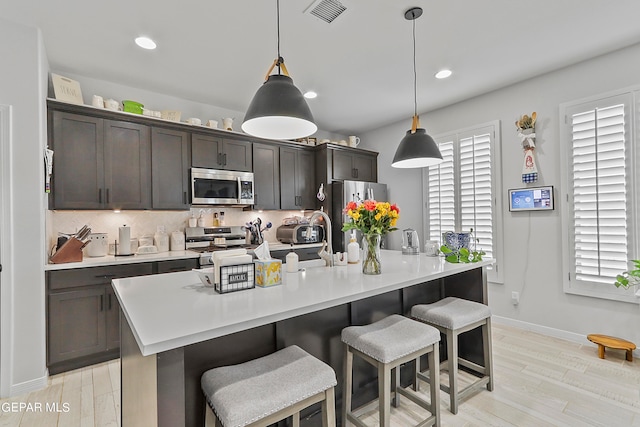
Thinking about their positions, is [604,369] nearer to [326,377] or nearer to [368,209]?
[368,209]

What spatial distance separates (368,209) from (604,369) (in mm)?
2515

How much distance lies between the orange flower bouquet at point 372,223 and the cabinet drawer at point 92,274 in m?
2.24

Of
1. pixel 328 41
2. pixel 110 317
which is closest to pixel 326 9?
pixel 328 41

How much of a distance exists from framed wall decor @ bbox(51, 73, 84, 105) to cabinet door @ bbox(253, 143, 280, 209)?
1.92 meters

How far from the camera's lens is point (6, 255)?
229 cm

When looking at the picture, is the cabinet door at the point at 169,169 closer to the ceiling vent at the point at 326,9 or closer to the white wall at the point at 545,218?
the ceiling vent at the point at 326,9

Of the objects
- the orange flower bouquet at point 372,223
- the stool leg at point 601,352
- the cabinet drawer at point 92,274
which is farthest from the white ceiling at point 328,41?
the stool leg at point 601,352

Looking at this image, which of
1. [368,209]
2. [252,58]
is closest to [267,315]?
[368,209]

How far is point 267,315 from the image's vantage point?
3.89 feet

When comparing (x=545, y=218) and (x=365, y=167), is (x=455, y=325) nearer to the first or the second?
(x=545, y=218)

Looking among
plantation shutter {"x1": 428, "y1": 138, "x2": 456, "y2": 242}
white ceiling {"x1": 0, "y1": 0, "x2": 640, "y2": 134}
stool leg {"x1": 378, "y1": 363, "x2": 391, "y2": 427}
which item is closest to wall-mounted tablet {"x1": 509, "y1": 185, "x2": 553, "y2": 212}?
plantation shutter {"x1": 428, "y1": 138, "x2": 456, "y2": 242}

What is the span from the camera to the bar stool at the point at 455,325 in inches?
77.8

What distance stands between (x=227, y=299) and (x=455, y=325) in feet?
4.80

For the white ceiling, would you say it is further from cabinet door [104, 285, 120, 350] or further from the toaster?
cabinet door [104, 285, 120, 350]
